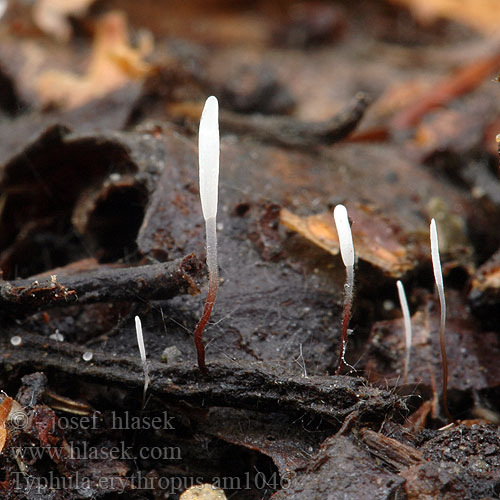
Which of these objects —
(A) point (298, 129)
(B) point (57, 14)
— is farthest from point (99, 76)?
(A) point (298, 129)

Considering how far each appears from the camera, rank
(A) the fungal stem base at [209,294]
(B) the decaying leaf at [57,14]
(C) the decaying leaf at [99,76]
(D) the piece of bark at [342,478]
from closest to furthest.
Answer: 1. (D) the piece of bark at [342,478]
2. (A) the fungal stem base at [209,294]
3. (C) the decaying leaf at [99,76]
4. (B) the decaying leaf at [57,14]

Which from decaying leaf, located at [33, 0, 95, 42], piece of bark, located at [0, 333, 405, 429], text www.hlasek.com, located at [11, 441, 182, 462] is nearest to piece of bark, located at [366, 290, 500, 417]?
piece of bark, located at [0, 333, 405, 429]

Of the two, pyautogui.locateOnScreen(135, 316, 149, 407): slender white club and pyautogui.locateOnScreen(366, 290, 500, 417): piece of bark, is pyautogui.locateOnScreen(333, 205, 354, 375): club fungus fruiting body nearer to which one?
pyautogui.locateOnScreen(366, 290, 500, 417): piece of bark

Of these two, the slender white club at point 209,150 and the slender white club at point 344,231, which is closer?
the slender white club at point 209,150

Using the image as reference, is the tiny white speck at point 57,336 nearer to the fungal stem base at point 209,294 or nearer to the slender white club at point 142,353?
the slender white club at point 142,353

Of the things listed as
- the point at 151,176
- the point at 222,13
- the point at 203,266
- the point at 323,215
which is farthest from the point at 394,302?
the point at 222,13

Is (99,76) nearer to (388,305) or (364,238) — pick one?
(364,238)

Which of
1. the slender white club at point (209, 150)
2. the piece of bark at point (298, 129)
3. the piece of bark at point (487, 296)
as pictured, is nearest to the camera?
the slender white club at point (209, 150)

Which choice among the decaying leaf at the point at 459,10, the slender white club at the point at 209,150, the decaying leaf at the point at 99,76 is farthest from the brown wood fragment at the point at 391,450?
the decaying leaf at the point at 459,10
